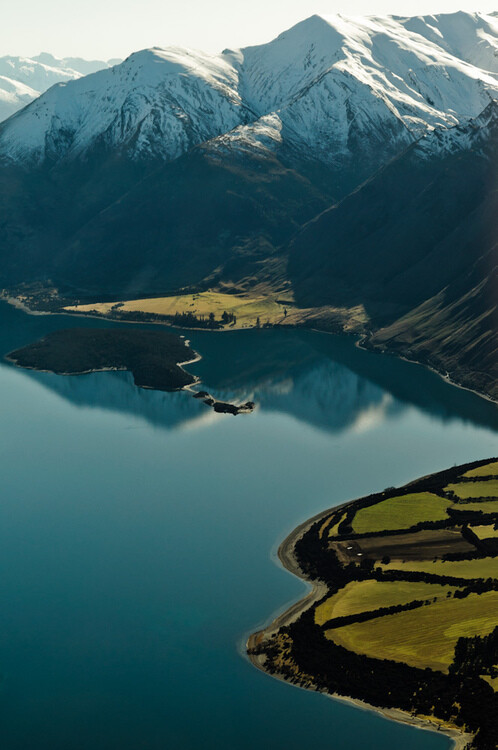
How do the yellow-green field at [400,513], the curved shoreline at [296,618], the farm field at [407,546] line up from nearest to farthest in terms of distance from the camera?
the curved shoreline at [296,618], the farm field at [407,546], the yellow-green field at [400,513]

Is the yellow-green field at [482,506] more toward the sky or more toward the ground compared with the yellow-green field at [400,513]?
more toward the sky

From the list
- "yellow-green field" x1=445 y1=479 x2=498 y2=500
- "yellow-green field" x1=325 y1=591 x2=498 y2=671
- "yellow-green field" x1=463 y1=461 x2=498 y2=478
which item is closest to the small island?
"yellow-green field" x1=325 y1=591 x2=498 y2=671

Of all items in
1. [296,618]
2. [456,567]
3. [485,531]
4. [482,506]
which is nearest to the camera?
[296,618]

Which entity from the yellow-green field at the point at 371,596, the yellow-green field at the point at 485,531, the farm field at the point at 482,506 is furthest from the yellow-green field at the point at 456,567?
the farm field at the point at 482,506

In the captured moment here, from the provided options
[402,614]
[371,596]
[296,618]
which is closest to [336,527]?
[371,596]

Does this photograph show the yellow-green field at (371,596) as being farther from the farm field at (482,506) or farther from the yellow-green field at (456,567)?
the farm field at (482,506)

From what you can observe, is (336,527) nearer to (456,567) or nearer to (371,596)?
(456,567)
